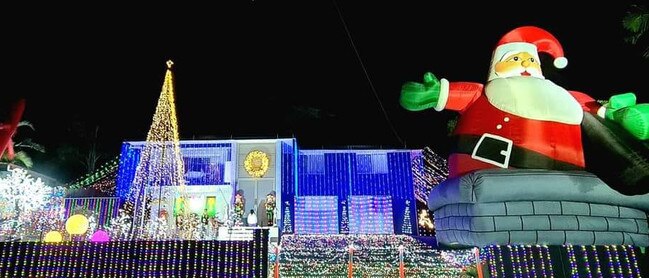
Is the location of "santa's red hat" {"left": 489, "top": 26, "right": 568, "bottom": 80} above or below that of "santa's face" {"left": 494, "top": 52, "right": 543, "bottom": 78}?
above

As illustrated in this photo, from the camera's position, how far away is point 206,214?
17500mm

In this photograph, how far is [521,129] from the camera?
24.3ft

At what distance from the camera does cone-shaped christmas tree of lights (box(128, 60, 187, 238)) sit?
48.8 feet

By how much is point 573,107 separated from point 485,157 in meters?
1.77

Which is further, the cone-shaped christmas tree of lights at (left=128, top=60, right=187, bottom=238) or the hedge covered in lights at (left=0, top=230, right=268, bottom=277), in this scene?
the cone-shaped christmas tree of lights at (left=128, top=60, right=187, bottom=238)

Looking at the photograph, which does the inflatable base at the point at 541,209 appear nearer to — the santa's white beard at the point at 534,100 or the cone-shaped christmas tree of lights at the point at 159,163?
the santa's white beard at the point at 534,100

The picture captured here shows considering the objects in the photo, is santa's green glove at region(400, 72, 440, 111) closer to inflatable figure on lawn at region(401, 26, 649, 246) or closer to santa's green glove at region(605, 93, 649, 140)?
inflatable figure on lawn at region(401, 26, 649, 246)

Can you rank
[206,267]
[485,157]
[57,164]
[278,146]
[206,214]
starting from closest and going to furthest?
[485,157], [206,267], [206,214], [278,146], [57,164]

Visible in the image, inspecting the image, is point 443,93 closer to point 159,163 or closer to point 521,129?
point 521,129

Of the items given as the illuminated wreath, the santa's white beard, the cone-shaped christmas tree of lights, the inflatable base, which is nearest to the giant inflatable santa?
the santa's white beard

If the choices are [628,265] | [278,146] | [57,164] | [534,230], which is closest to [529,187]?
[534,230]

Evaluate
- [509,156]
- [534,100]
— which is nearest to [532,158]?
[509,156]

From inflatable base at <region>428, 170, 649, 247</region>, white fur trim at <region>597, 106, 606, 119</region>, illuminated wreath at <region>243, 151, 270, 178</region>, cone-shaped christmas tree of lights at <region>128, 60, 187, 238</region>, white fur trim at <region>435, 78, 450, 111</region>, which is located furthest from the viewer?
illuminated wreath at <region>243, 151, 270, 178</region>

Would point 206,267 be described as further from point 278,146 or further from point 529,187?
point 278,146
